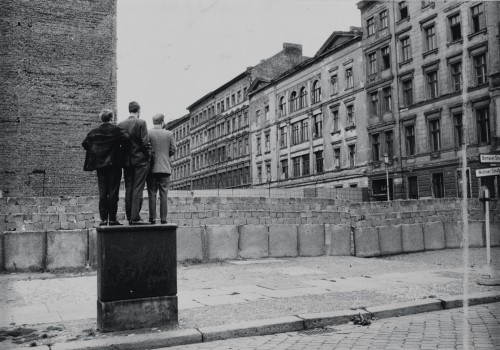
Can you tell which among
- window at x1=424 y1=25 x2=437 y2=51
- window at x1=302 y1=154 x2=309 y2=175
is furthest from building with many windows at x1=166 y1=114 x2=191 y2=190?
window at x1=424 y1=25 x2=437 y2=51

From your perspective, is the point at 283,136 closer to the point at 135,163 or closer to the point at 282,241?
the point at 282,241

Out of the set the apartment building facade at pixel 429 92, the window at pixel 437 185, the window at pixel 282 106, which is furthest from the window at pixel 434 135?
the window at pixel 282 106

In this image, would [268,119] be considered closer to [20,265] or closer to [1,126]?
[1,126]

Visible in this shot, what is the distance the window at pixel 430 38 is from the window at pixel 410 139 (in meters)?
5.88

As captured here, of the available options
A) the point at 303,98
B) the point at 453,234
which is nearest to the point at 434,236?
the point at 453,234

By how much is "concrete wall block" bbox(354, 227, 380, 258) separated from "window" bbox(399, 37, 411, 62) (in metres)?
26.0

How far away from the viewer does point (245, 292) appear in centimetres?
934

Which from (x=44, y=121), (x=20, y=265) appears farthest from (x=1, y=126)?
(x=20, y=265)

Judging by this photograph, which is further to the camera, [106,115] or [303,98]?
[303,98]

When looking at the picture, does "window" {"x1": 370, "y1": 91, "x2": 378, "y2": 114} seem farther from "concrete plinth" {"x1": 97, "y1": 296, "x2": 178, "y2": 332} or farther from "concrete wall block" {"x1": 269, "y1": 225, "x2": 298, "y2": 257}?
"concrete plinth" {"x1": 97, "y1": 296, "x2": 178, "y2": 332}

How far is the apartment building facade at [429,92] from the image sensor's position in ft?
105

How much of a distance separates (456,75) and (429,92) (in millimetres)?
2666

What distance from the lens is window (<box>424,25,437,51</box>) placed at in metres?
36.6

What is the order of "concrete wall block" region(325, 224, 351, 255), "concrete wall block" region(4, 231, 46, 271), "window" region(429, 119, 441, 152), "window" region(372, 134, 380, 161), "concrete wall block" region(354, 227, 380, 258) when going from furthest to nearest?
1. "window" region(372, 134, 380, 161)
2. "window" region(429, 119, 441, 152)
3. "concrete wall block" region(354, 227, 380, 258)
4. "concrete wall block" region(325, 224, 351, 255)
5. "concrete wall block" region(4, 231, 46, 271)
